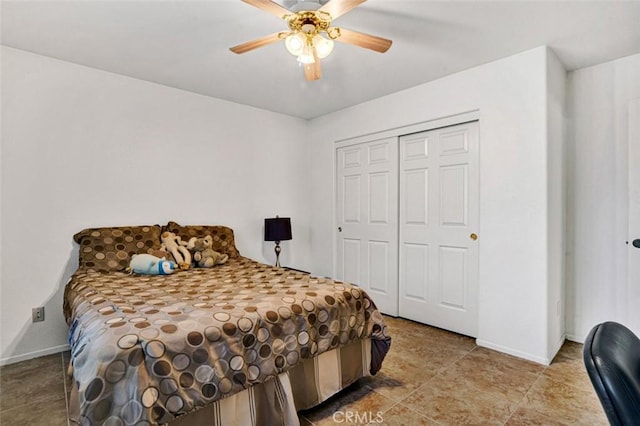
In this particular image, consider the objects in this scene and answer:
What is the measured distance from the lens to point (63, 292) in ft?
8.56

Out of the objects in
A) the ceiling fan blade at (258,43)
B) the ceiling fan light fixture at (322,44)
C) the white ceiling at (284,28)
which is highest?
the white ceiling at (284,28)

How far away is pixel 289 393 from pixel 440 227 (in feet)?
6.96

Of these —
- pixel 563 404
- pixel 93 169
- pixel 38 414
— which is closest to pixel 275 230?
pixel 93 169

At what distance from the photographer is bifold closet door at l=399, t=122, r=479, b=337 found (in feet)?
9.54

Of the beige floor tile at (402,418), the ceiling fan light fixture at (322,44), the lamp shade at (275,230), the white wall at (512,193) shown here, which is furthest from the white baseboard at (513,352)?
the ceiling fan light fixture at (322,44)

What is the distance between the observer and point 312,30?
→ 5.96ft

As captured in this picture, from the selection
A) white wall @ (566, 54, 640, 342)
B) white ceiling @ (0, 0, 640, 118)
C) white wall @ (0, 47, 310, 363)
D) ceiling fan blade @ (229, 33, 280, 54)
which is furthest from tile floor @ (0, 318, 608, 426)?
white ceiling @ (0, 0, 640, 118)

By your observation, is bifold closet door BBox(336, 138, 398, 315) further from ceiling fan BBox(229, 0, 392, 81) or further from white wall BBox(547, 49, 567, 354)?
ceiling fan BBox(229, 0, 392, 81)

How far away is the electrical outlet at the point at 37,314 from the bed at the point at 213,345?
1.52ft

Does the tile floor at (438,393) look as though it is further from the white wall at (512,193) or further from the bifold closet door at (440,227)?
the bifold closet door at (440,227)

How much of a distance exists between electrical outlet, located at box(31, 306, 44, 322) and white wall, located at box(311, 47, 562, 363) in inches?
140

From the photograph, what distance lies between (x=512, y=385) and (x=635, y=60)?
8.62 ft

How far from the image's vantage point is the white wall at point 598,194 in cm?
258

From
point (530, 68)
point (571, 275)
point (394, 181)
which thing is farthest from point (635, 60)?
point (394, 181)
